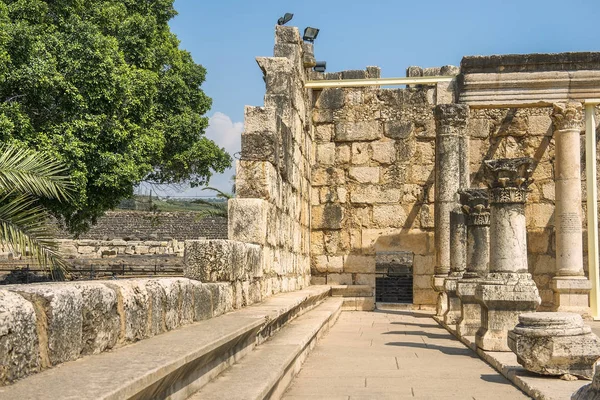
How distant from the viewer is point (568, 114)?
15.6 m

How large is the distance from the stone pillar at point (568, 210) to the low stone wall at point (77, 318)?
38.0 feet

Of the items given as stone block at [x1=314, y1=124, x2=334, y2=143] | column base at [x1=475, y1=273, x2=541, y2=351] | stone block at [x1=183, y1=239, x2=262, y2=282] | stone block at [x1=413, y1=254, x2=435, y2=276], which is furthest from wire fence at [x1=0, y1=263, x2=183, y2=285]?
stone block at [x1=183, y1=239, x2=262, y2=282]

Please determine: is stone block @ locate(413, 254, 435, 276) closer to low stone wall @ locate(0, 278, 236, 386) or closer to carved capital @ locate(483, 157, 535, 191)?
carved capital @ locate(483, 157, 535, 191)

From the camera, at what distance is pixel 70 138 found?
17250mm

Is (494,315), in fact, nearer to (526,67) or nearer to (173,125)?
(526,67)

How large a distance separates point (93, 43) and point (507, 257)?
11871 millimetres

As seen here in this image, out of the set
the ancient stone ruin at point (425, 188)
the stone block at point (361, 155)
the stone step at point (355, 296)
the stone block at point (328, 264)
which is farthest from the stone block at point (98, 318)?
the stone block at point (361, 155)

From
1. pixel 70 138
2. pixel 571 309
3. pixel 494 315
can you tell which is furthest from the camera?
pixel 70 138

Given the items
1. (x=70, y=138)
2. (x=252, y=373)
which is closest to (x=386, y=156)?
(x=70, y=138)

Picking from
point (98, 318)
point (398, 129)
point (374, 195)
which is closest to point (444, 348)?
point (98, 318)

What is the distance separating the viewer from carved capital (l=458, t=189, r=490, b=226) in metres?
11.8

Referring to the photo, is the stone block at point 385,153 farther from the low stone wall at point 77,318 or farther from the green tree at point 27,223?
the low stone wall at point 77,318

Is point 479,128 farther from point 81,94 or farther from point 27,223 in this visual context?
point 27,223

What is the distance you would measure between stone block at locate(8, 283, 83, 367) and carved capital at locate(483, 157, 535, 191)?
6.68 meters
